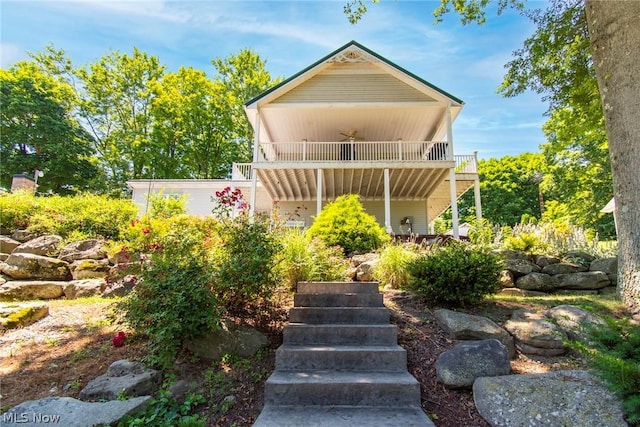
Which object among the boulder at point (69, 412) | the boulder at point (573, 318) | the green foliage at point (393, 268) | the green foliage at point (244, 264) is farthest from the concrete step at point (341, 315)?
the boulder at point (573, 318)

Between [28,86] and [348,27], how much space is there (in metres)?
24.9

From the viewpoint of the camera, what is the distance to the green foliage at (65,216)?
782 cm

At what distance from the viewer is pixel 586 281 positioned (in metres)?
5.81

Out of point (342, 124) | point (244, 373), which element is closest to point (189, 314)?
point (244, 373)

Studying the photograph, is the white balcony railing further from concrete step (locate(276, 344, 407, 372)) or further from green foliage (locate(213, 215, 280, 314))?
concrete step (locate(276, 344, 407, 372))

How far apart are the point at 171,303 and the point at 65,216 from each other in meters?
7.32

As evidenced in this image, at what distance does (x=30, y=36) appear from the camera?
527cm

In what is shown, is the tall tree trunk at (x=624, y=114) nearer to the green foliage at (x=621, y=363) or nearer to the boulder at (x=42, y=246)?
the green foliage at (x=621, y=363)

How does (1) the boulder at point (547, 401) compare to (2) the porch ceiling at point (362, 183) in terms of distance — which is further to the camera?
(2) the porch ceiling at point (362, 183)

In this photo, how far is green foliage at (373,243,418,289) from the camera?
531 cm

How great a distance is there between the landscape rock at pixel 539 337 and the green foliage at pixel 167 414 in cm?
338

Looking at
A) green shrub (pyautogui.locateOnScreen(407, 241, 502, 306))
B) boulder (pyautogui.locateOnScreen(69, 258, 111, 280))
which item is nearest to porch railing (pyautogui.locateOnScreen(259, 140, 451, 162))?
boulder (pyautogui.locateOnScreen(69, 258, 111, 280))

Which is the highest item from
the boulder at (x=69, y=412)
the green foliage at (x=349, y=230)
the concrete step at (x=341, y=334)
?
the green foliage at (x=349, y=230)

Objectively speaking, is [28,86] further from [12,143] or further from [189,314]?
[189,314]
